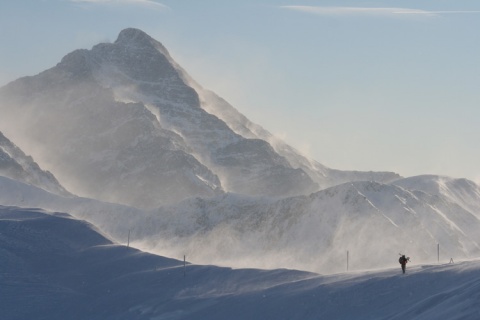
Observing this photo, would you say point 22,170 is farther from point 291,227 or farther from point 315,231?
point 315,231

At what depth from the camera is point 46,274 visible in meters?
62.3

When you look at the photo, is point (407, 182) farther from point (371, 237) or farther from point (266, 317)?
point (266, 317)

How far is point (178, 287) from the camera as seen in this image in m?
54.9

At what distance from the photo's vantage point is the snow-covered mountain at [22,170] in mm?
183375

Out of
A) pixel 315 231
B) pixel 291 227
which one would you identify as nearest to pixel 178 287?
pixel 315 231

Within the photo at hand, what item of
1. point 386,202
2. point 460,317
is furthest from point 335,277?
point 386,202

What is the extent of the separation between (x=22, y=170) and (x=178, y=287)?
138081 mm

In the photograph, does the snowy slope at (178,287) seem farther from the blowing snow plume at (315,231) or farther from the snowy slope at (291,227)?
the snowy slope at (291,227)

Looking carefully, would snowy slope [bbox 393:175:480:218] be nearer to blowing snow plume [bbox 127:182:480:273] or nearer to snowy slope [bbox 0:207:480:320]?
blowing snow plume [bbox 127:182:480:273]

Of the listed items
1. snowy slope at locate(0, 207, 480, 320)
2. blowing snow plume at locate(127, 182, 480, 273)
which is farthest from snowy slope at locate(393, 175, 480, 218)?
snowy slope at locate(0, 207, 480, 320)

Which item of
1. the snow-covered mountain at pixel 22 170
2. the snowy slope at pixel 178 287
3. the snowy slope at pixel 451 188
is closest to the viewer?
the snowy slope at pixel 178 287

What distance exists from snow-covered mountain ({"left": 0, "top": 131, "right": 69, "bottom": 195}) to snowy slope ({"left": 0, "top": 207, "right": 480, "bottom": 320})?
366 ft

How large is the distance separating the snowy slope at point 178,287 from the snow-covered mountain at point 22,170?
366 feet

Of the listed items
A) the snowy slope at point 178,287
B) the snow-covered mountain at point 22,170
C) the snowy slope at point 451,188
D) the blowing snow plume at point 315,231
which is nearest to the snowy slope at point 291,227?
the blowing snow plume at point 315,231
